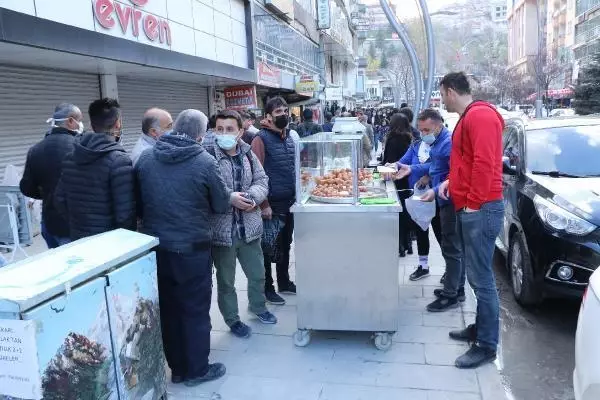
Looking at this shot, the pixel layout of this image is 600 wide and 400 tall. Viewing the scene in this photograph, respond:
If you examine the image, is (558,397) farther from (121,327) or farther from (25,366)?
(25,366)

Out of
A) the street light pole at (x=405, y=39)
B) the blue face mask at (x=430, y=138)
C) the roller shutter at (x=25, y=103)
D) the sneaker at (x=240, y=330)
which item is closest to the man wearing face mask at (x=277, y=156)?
the sneaker at (x=240, y=330)

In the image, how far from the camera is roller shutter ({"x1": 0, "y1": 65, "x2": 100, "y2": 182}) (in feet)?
24.3

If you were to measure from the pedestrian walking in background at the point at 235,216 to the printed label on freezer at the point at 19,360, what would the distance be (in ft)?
6.43

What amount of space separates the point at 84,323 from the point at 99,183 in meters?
1.05

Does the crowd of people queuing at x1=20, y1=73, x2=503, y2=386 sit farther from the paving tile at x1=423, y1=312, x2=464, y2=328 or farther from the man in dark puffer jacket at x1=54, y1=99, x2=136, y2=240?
the paving tile at x1=423, y1=312, x2=464, y2=328

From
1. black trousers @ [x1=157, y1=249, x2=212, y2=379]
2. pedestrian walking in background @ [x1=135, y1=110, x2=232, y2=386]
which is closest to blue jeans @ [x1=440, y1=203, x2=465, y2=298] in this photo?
pedestrian walking in background @ [x1=135, y1=110, x2=232, y2=386]

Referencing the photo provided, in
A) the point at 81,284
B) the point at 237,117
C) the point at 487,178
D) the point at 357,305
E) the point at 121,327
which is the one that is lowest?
the point at 357,305

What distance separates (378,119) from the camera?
2780 centimetres

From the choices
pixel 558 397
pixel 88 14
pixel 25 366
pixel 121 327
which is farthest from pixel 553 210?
pixel 88 14

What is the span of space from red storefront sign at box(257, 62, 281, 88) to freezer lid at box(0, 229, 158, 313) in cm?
1331

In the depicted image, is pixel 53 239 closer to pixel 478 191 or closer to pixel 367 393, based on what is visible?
pixel 367 393

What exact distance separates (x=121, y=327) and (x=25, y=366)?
0.61 meters

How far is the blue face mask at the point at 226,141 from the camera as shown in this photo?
156 inches

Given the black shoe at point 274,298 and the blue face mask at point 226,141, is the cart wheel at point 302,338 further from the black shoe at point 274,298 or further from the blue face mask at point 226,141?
the blue face mask at point 226,141
